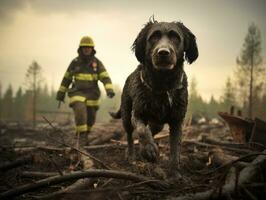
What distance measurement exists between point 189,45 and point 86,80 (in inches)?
176

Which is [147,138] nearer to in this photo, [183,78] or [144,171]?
[144,171]

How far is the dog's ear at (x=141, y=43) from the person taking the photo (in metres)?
4.91

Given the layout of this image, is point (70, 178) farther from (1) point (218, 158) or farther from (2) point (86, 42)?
(2) point (86, 42)

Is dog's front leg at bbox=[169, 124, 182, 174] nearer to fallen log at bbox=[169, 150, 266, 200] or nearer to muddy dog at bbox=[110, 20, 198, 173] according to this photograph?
muddy dog at bbox=[110, 20, 198, 173]

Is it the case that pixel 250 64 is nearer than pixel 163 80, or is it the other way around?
pixel 163 80

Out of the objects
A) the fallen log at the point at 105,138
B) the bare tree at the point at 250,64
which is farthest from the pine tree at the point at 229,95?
the fallen log at the point at 105,138

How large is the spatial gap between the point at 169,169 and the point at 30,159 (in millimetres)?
2520

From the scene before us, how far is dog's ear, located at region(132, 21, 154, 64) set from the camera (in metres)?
4.91

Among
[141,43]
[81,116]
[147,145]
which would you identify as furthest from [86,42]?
[147,145]

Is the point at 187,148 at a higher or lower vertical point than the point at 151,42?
lower

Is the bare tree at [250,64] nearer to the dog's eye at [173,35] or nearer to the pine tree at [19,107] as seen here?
the dog's eye at [173,35]

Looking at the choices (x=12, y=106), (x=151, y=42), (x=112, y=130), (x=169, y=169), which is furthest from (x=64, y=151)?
(x=12, y=106)

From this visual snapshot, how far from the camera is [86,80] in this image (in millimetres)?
8852

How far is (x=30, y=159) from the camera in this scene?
5641mm
